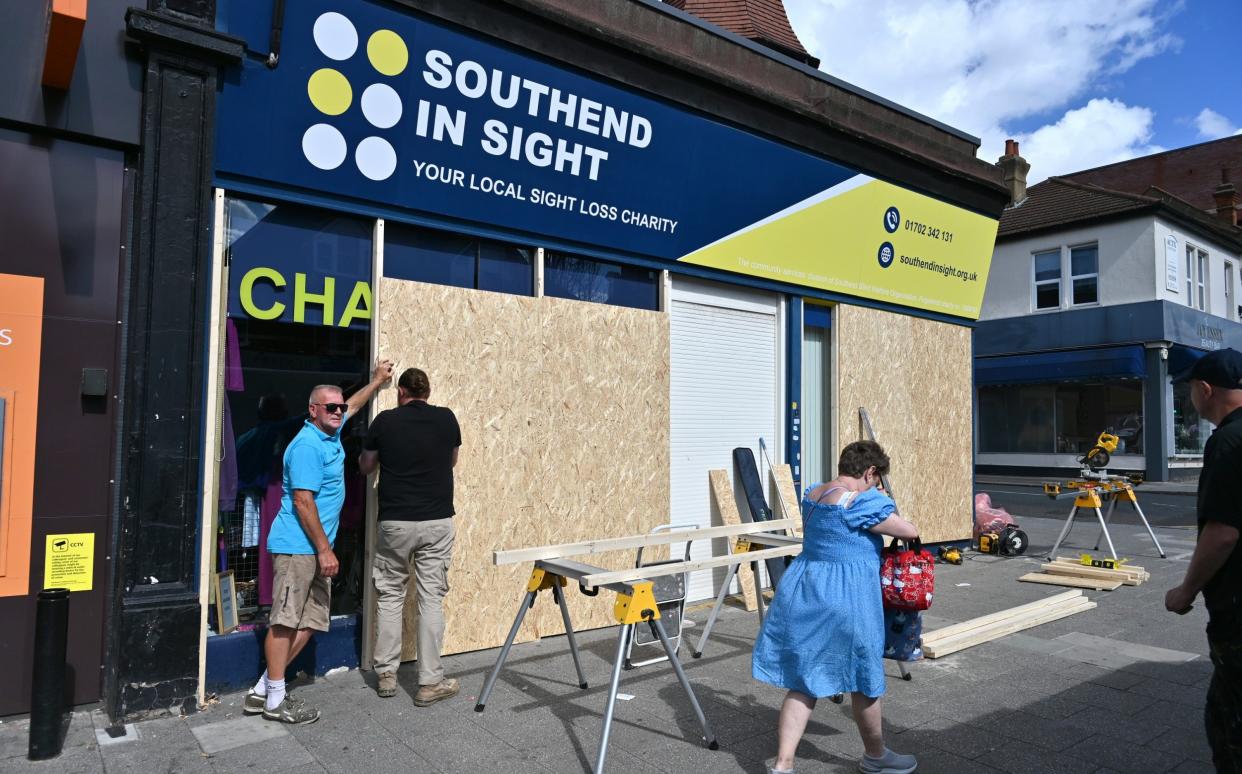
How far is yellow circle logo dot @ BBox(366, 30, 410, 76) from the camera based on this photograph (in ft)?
19.2

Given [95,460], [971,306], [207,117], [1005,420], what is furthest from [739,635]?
[1005,420]

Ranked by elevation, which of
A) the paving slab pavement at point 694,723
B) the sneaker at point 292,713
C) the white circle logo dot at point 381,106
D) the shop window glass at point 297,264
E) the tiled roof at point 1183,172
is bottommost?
the paving slab pavement at point 694,723

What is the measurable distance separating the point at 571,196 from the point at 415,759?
4553mm

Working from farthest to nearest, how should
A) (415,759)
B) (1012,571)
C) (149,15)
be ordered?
Answer: (1012,571) → (149,15) → (415,759)

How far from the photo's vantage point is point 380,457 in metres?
5.41

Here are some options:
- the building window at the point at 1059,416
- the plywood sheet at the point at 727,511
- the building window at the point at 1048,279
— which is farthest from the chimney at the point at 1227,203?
the plywood sheet at the point at 727,511

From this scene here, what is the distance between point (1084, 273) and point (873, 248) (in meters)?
18.8

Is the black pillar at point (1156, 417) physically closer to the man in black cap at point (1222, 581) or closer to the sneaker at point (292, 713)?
the man in black cap at point (1222, 581)

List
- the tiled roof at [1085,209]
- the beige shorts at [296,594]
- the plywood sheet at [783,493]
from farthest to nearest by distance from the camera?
the tiled roof at [1085,209] → the plywood sheet at [783,493] → the beige shorts at [296,594]

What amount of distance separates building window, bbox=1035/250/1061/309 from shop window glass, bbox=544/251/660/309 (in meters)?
22.2

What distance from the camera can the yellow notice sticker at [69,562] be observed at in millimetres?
4812

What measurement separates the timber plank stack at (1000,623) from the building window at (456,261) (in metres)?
4.26

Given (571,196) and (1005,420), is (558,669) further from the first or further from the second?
(1005,420)

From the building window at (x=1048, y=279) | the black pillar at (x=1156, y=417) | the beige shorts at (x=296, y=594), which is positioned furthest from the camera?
the building window at (x=1048, y=279)
